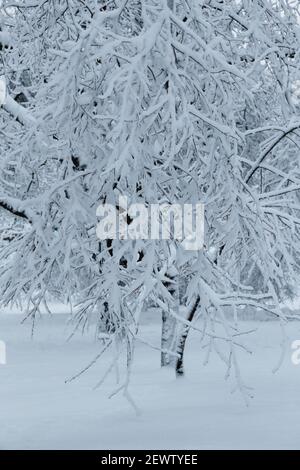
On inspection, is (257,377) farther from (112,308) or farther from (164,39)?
(164,39)

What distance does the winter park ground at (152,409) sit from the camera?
7.13m

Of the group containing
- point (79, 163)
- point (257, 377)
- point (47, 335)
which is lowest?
point (47, 335)

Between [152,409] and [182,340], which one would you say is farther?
[182,340]

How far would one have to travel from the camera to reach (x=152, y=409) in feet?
28.5

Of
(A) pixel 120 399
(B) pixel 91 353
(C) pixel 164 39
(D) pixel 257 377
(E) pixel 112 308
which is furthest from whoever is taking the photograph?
(B) pixel 91 353

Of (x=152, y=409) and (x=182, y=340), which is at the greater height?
(x=182, y=340)

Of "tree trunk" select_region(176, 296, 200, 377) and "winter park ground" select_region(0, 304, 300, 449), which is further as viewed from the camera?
"tree trunk" select_region(176, 296, 200, 377)

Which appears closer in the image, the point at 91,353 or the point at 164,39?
the point at 164,39

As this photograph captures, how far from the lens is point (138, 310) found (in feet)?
23.2

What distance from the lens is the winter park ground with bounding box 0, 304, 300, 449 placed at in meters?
7.13

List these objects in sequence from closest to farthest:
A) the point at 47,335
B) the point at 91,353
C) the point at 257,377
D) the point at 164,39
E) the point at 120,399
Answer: the point at 164,39, the point at 120,399, the point at 257,377, the point at 91,353, the point at 47,335

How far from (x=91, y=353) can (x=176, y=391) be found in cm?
766

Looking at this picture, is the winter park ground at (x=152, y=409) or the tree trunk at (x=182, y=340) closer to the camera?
the winter park ground at (x=152, y=409)
